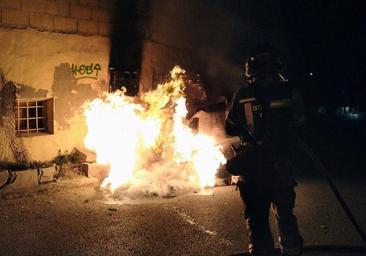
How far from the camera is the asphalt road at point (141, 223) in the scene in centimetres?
580

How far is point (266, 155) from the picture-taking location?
4.61 m

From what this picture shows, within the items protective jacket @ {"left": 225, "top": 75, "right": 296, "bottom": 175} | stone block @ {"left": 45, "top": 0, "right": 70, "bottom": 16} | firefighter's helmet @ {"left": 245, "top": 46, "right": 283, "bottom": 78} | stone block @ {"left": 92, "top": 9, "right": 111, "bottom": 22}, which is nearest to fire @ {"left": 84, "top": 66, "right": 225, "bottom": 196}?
stone block @ {"left": 92, "top": 9, "right": 111, "bottom": 22}

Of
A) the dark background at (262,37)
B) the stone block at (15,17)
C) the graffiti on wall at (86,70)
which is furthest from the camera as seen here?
the dark background at (262,37)

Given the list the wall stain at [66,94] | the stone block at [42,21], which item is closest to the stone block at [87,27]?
the stone block at [42,21]

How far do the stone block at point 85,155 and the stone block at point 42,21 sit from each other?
290cm

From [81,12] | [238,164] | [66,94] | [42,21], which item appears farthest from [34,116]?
[238,164]

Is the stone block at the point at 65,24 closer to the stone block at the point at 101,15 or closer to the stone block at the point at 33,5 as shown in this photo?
the stone block at the point at 33,5

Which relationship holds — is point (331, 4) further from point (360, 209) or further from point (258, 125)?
point (258, 125)

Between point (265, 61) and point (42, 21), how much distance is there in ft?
21.7

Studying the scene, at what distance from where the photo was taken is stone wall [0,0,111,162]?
920cm

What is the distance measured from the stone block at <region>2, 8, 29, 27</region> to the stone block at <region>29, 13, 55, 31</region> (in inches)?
5.4

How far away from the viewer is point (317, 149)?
13.7m

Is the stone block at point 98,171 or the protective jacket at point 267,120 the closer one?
the protective jacket at point 267,120

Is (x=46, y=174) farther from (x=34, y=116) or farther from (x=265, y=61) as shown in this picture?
(x=265, y=61)
